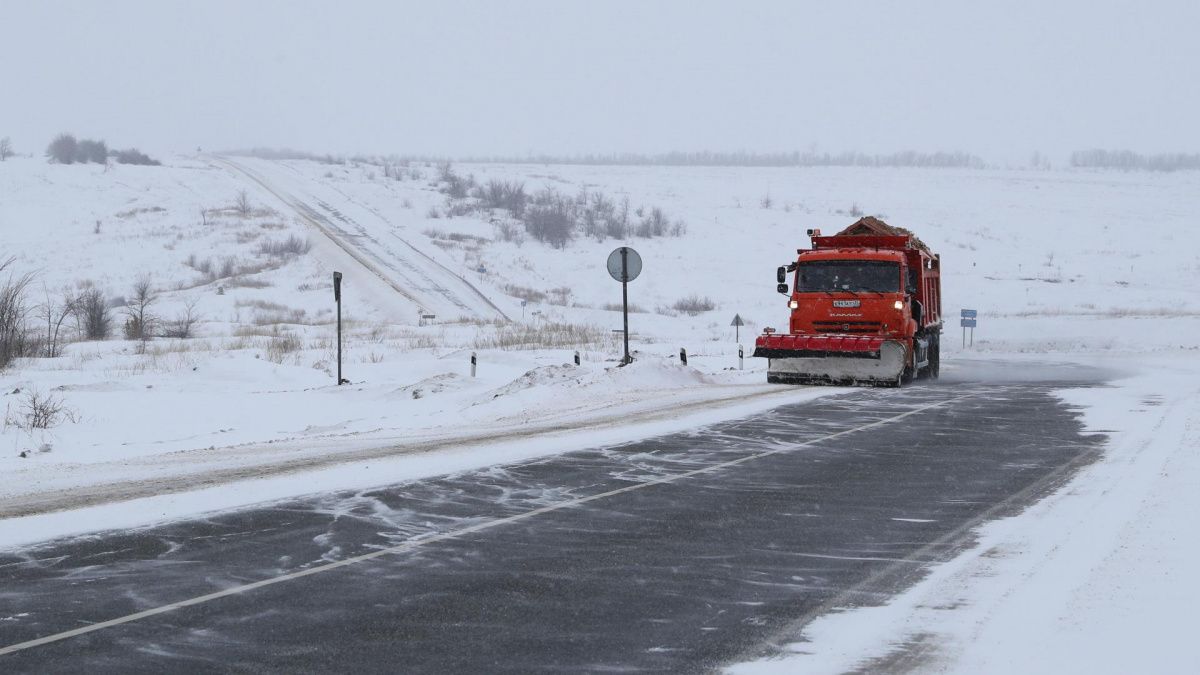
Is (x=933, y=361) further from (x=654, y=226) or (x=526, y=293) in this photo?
(x=654, y=226)

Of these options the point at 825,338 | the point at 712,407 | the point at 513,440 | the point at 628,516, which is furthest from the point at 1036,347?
the point at 628,516

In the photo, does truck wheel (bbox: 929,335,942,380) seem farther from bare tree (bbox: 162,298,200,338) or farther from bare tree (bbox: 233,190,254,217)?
bare tree (bbox: 233,190,254,217)

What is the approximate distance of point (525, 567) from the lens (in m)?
8.06

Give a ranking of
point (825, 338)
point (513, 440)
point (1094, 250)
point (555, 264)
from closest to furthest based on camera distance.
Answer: point (513, 440)
point (825, 338)
point (555, 264)
point (1094, 250)

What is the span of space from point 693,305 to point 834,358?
128 ft

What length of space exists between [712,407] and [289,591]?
12608 millimetres

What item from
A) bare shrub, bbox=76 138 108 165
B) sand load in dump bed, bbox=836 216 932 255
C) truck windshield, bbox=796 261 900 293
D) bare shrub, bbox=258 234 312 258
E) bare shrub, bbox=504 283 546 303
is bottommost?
bare shrub, bbox=504 283 546 303

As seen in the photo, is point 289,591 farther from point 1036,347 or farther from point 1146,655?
point 1036,347

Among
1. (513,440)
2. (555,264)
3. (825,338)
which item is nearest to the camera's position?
(513,440)

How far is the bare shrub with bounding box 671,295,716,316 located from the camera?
6221 centimetres

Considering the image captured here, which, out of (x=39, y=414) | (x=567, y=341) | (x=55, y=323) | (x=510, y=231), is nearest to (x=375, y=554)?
(x=39, y=414)

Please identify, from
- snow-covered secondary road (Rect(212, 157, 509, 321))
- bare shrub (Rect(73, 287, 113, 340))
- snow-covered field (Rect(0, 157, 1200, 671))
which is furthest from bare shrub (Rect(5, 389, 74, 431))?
snow-covered secondary road (Rect(212, 157, 509, 321))

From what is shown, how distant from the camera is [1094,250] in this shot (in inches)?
3403

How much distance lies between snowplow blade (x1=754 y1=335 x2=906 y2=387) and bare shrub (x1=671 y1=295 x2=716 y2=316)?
36.0 m
